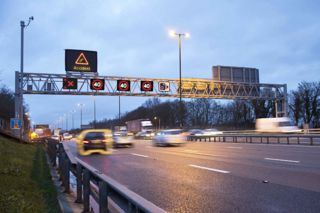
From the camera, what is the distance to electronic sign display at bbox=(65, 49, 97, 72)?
39.3 meters

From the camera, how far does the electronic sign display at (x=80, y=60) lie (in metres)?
39.3

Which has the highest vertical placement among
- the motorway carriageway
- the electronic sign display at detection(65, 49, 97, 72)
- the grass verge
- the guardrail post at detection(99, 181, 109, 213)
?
the electronic sign display at detection(65, 49, 97, 72)

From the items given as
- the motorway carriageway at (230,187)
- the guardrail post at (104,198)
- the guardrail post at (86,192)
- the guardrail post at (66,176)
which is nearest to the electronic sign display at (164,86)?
the motorway carriageway at (230,187)

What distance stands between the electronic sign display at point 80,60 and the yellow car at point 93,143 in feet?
46.6

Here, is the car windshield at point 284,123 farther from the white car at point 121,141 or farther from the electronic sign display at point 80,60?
the electronic sign display at point 80,60

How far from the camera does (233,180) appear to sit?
11.4m

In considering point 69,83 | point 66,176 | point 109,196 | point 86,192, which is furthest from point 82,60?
point 109,196

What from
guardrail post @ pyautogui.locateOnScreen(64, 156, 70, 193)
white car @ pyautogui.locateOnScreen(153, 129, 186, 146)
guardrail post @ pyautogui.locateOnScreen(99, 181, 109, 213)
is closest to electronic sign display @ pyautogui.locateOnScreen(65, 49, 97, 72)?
white car @ pyautogui.locateOnScreen(153, 129, 186, 146)

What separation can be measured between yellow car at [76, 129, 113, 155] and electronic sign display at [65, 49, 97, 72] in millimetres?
14189

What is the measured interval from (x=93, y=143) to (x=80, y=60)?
1555 cm

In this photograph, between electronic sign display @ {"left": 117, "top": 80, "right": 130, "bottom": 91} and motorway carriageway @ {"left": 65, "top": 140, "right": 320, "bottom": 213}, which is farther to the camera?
electronic sign display @ {"left": 117, "top": 80, "right": 130, "bottom": 91}

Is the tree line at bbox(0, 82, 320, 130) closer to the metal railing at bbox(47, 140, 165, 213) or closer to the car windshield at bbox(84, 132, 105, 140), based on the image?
the car windshield at bbox(84, 132, 105, 140)

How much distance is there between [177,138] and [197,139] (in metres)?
16.5

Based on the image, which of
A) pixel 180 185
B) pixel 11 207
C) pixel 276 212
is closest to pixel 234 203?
pixel 276 212
